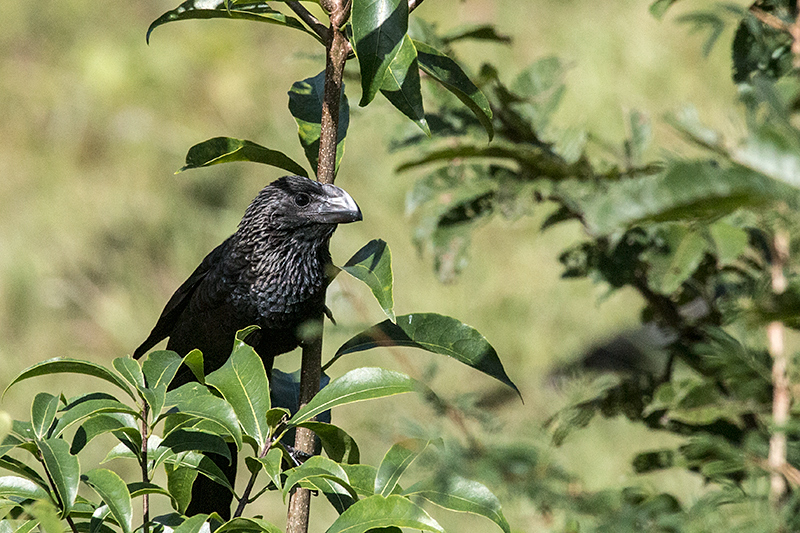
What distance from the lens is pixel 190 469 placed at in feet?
4.70

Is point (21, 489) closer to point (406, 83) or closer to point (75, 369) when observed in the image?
point (75, 369)

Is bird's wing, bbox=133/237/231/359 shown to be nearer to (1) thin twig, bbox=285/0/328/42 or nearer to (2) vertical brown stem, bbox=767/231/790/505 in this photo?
(1) thin twig, bbox=285/0/328/42

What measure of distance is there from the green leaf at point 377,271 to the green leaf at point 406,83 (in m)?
0.20

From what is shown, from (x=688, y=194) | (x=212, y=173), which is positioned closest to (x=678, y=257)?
(x=688, y=194)

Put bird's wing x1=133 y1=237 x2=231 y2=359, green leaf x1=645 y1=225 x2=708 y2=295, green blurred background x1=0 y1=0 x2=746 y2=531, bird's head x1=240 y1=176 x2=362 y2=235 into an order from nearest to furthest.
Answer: green leaf x1=645 y1=225 x2=708 y2=295, bird's head x1=240 y1=176 x2=362 y2=235, bird's wing x1=133 y1=237 x2=231 y2=359, green blurred background x1=0 y1=0 x2=746 y2=531

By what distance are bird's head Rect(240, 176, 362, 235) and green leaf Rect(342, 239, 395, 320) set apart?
559mm

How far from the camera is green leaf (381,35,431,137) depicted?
127cm

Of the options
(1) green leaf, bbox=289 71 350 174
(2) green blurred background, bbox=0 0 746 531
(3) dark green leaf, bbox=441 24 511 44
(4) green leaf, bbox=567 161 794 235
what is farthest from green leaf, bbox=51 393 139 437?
(2) green blurred background, bbox=0 0 746 531

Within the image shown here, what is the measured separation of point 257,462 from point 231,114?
557 centimetres

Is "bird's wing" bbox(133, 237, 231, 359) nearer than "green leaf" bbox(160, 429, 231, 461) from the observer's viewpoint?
No

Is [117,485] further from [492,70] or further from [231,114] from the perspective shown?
[231,114]

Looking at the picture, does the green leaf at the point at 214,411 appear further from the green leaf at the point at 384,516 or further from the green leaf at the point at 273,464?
the green leaf at the point at 384,516

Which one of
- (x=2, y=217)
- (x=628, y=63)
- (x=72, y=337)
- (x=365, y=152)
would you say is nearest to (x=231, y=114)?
(x=365, y=152)

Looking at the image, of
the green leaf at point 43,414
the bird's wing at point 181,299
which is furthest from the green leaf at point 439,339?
the bird's wing at point 181,299
